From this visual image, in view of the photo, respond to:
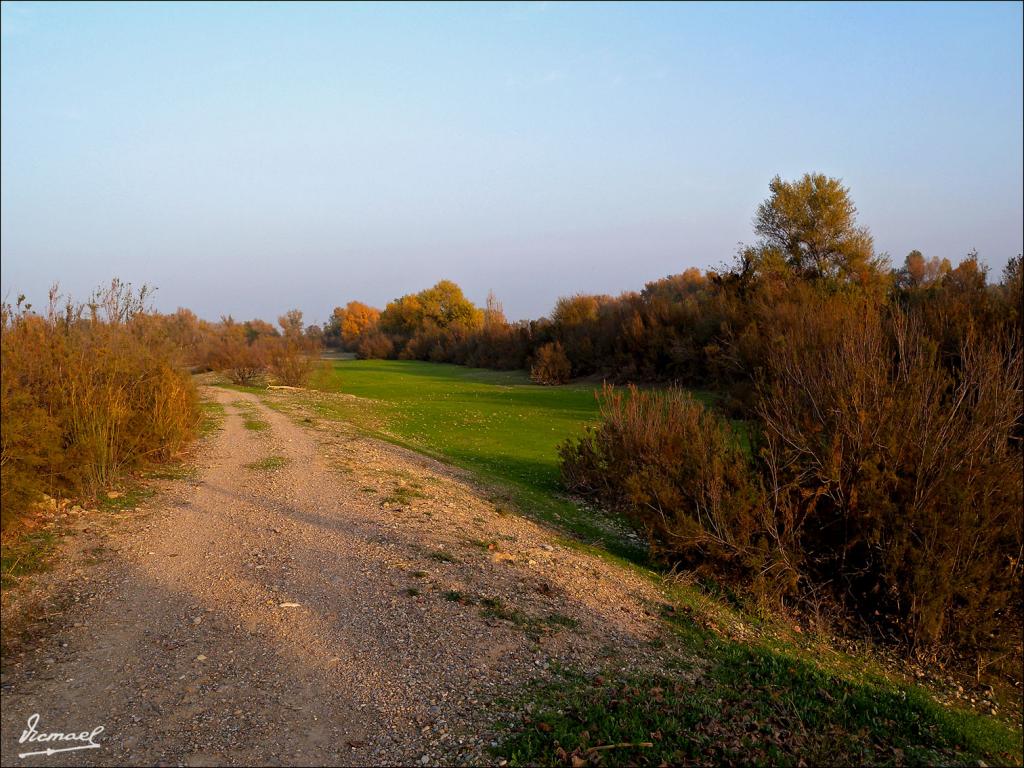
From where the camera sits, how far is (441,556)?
883 centimetres

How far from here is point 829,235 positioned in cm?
4312

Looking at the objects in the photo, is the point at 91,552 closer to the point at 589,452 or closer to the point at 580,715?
the point at 580,715

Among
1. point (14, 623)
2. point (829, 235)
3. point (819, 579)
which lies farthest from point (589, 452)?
point (829, 235)

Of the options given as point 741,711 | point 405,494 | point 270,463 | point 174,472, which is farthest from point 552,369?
point 741,711

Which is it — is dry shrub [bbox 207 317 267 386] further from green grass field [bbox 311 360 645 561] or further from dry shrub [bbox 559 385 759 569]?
dry shrub [bbox 559 385 759 569]

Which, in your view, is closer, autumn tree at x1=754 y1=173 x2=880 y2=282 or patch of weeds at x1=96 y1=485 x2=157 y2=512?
patch of weeds at x1=96 y1=485 x2=157 y2=512

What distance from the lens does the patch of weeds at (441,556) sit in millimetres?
8742

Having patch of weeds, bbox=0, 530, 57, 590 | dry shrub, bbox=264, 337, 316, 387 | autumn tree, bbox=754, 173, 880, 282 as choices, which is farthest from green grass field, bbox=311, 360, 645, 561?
autumn tree, bbox=754, 173, 880, 282

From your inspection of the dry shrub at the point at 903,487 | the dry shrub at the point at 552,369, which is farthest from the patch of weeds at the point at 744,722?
the dry shrub at the point at 552,369

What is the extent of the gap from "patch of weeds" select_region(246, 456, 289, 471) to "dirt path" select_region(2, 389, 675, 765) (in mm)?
1706

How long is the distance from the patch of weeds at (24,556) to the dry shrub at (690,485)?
7.10 meters

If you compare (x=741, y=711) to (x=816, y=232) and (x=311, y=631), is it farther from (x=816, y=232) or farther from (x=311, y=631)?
(x=816, y=232)

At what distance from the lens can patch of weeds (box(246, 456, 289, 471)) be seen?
13245 millimetres

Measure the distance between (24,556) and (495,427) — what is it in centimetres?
1679
